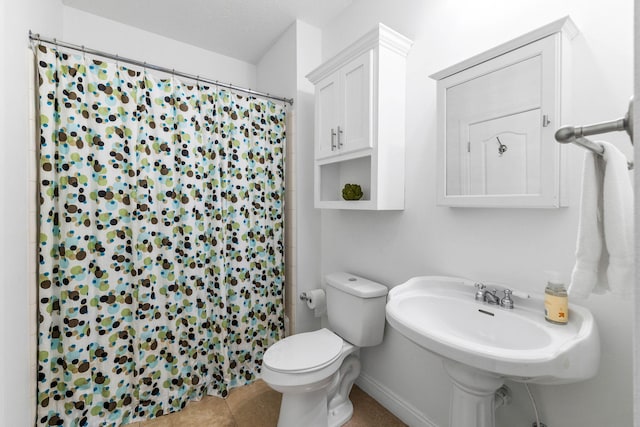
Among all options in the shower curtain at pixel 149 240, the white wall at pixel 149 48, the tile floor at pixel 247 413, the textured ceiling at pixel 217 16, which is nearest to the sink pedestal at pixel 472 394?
the tile floor at pixel 247 413

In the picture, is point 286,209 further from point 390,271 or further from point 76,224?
point 76,224

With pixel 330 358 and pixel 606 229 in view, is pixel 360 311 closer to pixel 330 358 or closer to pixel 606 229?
pixel 330 358

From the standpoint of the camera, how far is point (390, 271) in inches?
65.0

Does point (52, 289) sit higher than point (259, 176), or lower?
lower

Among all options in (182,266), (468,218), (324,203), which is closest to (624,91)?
(468,218)

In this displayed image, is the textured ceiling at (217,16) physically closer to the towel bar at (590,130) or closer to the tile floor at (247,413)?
the towel bar at (590,130)

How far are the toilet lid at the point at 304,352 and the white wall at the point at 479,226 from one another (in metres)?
0.38

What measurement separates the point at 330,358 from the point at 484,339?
73cm

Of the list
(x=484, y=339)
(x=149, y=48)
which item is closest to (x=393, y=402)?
(x=484, y=339)

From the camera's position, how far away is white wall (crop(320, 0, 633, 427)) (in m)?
0.91

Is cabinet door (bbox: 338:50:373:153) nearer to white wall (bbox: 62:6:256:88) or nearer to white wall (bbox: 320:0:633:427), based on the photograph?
white wall (bbox: 320:0:633:427)

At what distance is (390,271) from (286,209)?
0.94m

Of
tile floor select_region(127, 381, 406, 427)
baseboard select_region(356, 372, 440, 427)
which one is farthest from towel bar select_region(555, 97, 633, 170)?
tile floor select_region(127, 381, 406, 427)

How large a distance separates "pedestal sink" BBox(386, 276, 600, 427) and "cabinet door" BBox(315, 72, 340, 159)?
0.95m
